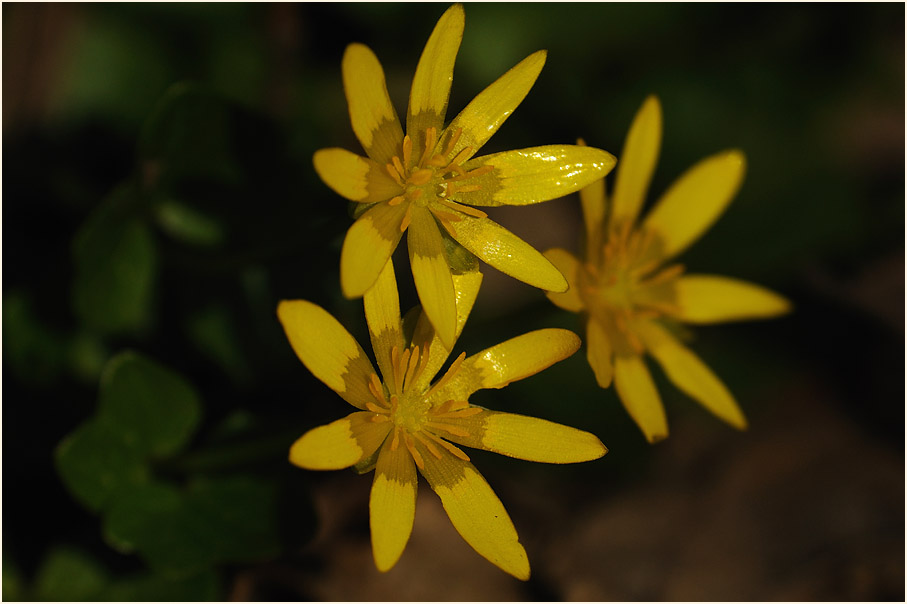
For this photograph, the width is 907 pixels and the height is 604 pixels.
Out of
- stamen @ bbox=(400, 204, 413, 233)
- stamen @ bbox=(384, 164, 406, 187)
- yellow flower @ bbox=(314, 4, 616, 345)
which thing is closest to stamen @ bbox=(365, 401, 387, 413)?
yellow flower @ bbox=(314, 4, 616, 345)

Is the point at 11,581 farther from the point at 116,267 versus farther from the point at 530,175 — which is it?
the point at 530,175

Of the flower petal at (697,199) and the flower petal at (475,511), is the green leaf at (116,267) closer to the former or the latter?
the flower petal at (475,511)

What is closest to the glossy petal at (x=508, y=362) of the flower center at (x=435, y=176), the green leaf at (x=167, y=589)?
the flower center at (x=435, y=176)

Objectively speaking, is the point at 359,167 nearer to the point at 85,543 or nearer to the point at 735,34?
the point at 85,543

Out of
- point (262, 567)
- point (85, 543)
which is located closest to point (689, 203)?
point (262, 567)

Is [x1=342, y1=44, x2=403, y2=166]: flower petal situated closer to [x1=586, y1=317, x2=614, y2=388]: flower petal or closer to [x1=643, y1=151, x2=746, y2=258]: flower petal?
[x1=586, y1=317, x2=614, y2=388]: flower petal

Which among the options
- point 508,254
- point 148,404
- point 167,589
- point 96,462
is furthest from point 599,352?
point 167,589
